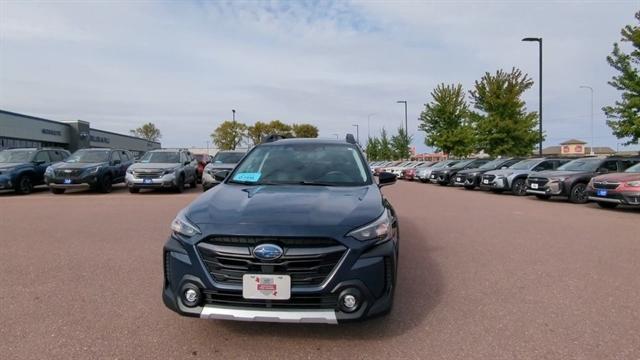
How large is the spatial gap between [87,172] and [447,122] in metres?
31.1

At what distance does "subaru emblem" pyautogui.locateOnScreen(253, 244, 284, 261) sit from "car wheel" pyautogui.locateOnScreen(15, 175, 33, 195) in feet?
53.4

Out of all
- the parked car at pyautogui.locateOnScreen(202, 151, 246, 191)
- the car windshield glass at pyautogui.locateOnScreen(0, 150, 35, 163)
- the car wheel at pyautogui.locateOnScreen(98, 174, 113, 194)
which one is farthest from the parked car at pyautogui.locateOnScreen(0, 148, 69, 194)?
the parked car at pyautogui.locateOnScreen(202, 151, 246, 191)

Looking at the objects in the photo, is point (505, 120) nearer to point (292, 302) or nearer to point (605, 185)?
point (605, 185)

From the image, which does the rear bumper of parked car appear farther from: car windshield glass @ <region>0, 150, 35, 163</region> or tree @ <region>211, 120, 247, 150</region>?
tree @ <region>211, 120, 247, 150</region>

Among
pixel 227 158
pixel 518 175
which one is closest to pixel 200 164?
pixel 227 158

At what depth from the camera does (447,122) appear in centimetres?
4028

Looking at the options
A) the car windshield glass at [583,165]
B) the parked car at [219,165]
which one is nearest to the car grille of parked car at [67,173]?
the parked car at [219,165]

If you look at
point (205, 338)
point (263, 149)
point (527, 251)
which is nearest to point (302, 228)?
point (205, 338)

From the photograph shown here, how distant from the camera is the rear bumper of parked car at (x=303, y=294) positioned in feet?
10.4

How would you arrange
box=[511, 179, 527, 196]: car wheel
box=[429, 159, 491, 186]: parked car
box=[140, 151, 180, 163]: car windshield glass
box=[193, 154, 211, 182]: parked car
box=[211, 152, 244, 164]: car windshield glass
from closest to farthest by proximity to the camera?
box=[140, 151, 180, 163]: car windshield glass, box=[511, 179, 527, 196]: car wheel, box=[211, 152, 244, 164]: car windshield glass, box=[193, 154, 211, 182]: parked car, box=[429, 159, 491, 186]: parked car

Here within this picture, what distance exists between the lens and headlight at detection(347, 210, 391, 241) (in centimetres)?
333

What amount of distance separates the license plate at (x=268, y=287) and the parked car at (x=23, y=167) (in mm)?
16053

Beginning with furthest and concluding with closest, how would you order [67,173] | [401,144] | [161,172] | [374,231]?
[401,144], [161,172], [67,173], [374,231]

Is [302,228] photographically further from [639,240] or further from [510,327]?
[639,240]
